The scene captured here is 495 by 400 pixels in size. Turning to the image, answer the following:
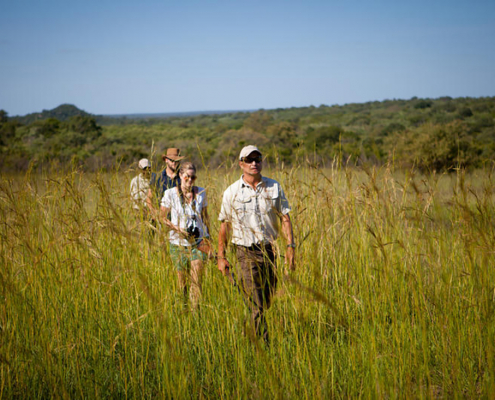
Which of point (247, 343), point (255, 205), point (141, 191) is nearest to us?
point (247, 343)

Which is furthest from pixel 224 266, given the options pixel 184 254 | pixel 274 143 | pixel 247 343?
pixel 274 143

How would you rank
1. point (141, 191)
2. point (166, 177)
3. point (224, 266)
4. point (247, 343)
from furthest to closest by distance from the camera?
1. point (166, 177)
2. point (141, 191)
3. point (224, 266)
4. point (247, 343)

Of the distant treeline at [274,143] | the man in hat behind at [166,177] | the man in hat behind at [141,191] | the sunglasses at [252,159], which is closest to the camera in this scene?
the man in hat behind at [141,191]

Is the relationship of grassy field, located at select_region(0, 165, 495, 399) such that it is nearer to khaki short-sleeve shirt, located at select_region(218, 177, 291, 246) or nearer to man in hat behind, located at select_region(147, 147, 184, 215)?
man in hat behind, located at select_region(147, 147, 184, 215)

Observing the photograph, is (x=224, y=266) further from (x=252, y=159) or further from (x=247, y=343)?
(x=252, y=159)

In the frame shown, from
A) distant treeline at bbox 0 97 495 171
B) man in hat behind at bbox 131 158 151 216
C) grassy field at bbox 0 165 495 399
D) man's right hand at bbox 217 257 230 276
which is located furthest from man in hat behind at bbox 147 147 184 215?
distant treeline at bbox 0 97 495 171

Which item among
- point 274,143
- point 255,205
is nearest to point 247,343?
point 255,205

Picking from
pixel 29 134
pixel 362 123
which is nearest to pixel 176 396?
pixel 29 134

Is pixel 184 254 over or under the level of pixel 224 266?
over

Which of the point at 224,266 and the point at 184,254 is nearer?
the point at 184,254

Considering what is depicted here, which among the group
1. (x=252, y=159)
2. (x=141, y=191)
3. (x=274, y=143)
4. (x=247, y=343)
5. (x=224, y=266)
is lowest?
(x=247, y=343)

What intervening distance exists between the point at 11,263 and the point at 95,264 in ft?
1.77

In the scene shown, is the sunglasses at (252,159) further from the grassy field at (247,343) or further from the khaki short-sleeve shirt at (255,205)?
the grassy field at (247,343)

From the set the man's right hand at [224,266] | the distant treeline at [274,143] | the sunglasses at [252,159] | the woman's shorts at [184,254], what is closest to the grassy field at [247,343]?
the woman's shorts at [184,254]
